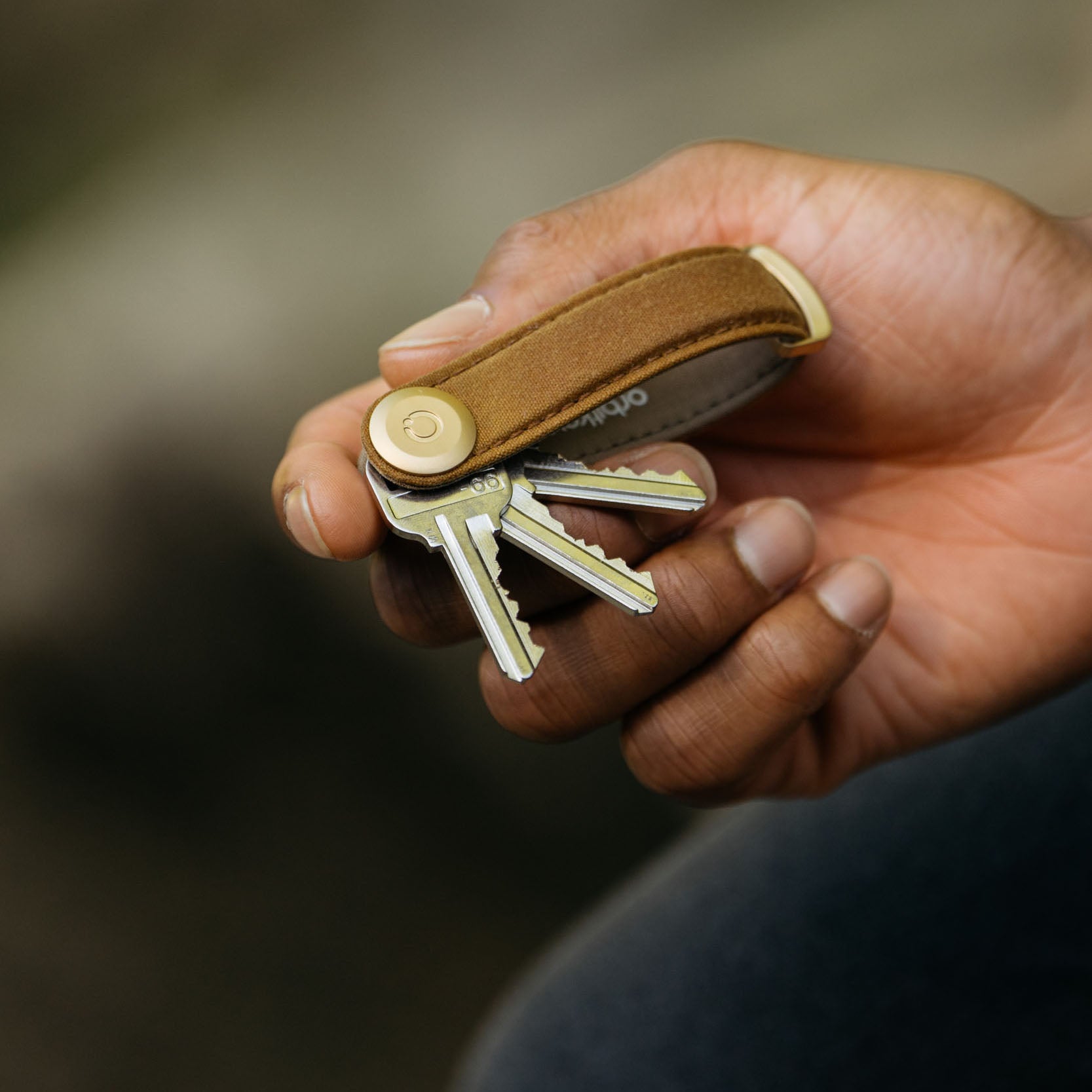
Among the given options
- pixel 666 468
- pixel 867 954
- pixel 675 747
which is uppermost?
pixel 666 468

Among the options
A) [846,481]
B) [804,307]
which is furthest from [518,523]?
[846,481]

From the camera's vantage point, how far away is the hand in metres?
0.65

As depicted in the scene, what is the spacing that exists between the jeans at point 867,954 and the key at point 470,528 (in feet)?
1.43

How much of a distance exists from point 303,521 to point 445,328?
17cm

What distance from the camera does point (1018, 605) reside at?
0.81 meters

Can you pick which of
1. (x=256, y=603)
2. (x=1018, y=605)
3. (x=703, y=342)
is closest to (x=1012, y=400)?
(x=1018, y=605)

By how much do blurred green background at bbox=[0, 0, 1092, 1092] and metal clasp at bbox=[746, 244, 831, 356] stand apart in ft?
2.21

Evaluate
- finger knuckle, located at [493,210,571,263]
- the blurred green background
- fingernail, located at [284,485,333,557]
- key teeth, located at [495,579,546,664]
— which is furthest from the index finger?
the blurred green background

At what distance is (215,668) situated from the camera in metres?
1.17

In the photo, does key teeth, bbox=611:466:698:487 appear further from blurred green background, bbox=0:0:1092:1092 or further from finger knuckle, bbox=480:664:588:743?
blurred green background, bbox=0:0:1092:1092

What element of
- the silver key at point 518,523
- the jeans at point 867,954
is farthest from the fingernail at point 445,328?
the jeans at point 867,954

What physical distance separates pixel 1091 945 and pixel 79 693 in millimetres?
1031

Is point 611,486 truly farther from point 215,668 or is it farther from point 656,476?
point 215,668

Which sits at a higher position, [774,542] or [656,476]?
[656,476]
